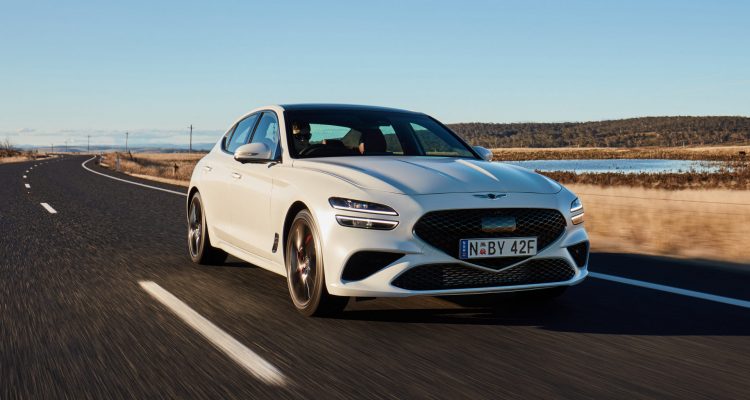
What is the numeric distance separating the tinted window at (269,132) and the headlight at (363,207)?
1.50m

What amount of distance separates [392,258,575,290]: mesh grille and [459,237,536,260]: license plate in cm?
9

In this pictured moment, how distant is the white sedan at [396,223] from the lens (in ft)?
17.3

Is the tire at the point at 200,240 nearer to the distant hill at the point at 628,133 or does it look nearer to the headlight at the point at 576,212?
the headlight at the point at 576,212

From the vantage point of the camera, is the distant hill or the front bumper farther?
the distant hill

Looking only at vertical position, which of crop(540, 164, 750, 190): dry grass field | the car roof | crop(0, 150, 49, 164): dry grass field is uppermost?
the car roof

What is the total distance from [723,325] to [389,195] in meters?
2.41

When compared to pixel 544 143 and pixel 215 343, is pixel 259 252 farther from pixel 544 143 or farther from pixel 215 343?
pixel 544 143

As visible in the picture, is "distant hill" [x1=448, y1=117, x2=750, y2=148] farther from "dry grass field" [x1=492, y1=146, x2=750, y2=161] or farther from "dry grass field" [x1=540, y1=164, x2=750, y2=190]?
"dry grass field" [x1=540, y1=164, x2=750, y2=190]

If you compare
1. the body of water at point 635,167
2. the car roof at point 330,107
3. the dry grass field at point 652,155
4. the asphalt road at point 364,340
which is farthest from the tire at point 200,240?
the dry grass field at point 652,155

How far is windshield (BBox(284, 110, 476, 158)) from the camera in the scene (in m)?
6.87

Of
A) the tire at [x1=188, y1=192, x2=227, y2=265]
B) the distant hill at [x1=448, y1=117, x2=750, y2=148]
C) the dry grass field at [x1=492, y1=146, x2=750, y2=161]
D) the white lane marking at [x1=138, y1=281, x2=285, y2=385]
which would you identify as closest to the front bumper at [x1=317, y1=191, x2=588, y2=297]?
the white lane marking at [x1=138, y1=281, x2=285, y2=385]

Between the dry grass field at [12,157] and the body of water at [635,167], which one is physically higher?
the body of water at [635,167]

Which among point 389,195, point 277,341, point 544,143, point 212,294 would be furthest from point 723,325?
point 544,143

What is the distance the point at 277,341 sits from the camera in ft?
16.4
